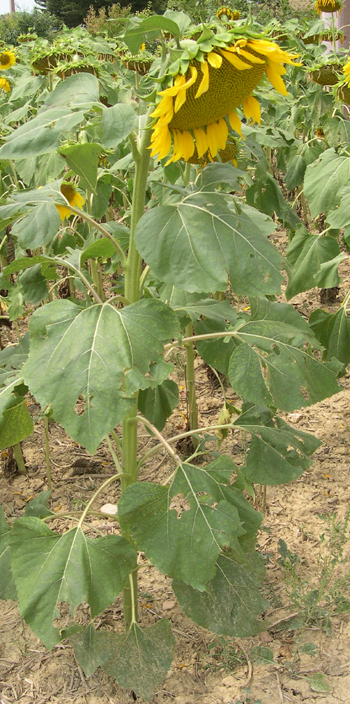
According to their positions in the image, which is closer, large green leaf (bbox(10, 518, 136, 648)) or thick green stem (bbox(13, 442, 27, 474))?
large green leaf (bbox(10, 518, 136, 648))

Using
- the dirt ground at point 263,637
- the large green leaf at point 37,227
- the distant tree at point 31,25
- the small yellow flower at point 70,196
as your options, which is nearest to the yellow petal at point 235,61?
the large green leaf at point 37,227

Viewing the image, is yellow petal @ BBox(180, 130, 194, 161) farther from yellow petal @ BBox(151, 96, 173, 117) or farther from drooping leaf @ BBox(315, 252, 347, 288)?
drooping leaf @ BBox(315, 252, 347, 288)

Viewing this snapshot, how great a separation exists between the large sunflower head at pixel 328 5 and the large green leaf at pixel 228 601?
3.86m

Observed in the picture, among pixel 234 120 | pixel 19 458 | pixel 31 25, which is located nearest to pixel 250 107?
pixel 234 120

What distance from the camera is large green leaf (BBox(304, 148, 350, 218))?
8.21ft

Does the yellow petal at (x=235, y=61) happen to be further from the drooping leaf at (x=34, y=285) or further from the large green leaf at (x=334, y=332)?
the large green leaf at (x=334, y=332)

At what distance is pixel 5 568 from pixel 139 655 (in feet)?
1.52

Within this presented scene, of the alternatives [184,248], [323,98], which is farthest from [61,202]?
[323,98]

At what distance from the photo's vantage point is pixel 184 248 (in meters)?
1.39

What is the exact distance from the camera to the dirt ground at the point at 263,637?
1893mm

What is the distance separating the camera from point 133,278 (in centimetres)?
166

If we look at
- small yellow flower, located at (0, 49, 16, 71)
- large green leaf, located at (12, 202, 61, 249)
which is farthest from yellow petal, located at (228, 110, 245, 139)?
small yellow flower, located at (0, 49, 16, 71)

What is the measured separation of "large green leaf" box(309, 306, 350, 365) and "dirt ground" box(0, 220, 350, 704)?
564 millimetres

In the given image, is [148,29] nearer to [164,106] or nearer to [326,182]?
[164,106]
